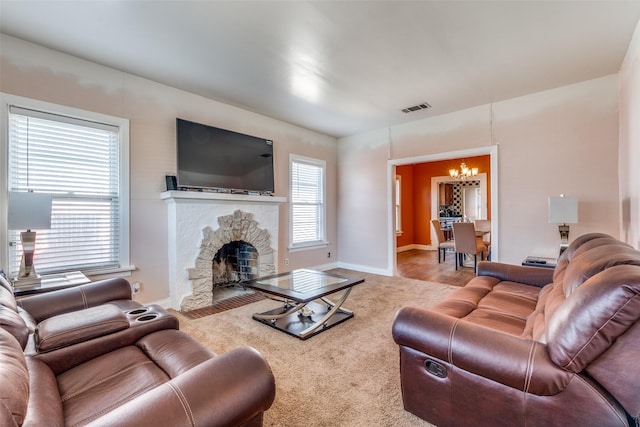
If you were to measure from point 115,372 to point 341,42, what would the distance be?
2817 millimetres

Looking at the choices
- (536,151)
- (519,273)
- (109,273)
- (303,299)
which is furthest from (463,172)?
(109,273)

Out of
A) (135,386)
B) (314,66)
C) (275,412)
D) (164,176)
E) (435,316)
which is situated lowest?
(275,412)

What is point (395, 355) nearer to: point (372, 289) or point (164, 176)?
point (372, 289)

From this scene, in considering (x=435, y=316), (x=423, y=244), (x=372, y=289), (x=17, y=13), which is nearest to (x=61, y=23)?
(x=17, y=13)

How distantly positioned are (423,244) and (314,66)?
6.87 metres

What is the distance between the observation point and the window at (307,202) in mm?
5148

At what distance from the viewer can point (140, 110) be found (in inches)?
130

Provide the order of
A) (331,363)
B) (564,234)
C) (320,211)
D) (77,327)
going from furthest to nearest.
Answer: (320,211) < (564,234) < (331,363) < (77,327)

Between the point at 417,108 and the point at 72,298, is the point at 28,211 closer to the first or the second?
the point at 72,298

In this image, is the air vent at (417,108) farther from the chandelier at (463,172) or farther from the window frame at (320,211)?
the chandelier at (463,172)

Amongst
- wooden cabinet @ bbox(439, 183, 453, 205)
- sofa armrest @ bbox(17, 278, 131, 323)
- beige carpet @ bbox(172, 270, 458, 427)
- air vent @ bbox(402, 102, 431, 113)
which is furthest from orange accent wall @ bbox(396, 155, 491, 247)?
sofa armrest @ bbox(17, 278, 131, 323)

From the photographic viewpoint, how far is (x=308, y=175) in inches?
214

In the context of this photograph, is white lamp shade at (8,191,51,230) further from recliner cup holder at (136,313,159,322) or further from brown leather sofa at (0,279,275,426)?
recliner cup holder at (136,313,159,322)

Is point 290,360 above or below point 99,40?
below
